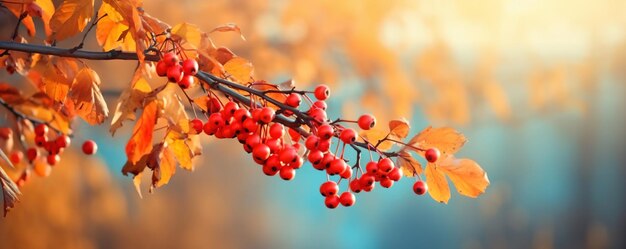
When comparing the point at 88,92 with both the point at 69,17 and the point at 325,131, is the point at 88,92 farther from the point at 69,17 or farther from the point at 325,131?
the point at 325,131

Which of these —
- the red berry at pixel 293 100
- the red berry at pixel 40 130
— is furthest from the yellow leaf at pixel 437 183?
the red berry at pixel 40 130

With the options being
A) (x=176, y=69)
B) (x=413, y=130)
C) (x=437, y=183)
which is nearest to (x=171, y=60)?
(x=176, y=69)

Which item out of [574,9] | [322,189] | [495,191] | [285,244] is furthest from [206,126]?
[574,9]

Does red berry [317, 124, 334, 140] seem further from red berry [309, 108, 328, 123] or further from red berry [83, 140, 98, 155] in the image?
red berry [83, 140, 98, 155]

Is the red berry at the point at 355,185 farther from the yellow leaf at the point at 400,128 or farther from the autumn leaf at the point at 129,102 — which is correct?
the autumn leaf at the point at 129,102

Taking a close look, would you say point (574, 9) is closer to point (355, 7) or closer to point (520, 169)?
point (520, 169)

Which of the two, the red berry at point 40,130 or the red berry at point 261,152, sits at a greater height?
the red berry at point 40,130

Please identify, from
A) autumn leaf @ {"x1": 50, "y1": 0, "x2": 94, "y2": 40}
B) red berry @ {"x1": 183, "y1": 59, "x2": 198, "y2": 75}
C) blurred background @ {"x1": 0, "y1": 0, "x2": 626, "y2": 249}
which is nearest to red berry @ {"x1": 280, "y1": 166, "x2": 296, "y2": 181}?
red berry @ {"x1": 183, "y1": 59, "x2": 198, "y2": 75}
